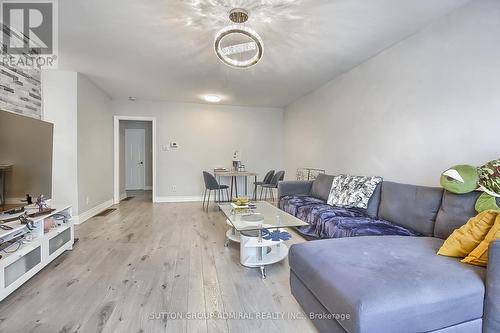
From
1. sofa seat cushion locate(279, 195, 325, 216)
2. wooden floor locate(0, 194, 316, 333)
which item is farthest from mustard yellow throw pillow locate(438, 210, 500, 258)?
sofa seat cushion locate(279, 195, 325, 216)

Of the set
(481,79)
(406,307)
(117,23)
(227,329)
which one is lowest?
(227,329)

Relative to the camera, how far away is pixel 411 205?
7.66 ft

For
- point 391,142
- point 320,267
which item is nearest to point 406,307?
point 320,267

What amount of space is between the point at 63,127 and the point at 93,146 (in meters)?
0.73

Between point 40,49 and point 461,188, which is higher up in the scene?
point 40,49

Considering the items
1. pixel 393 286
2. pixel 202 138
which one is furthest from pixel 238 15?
pixel 202 138

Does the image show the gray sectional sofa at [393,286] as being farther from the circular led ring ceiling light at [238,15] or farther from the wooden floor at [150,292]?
the circular led ring ceiling light at [238,15]

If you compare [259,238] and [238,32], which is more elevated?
[238,32]

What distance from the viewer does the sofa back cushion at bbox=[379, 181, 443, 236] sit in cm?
214

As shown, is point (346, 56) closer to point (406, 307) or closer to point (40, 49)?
point (406, 307)

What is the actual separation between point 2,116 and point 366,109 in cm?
381

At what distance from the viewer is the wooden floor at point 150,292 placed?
155cm

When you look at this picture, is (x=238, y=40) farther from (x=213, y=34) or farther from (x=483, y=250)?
(x=483, y=250)

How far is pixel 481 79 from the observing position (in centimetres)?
203
